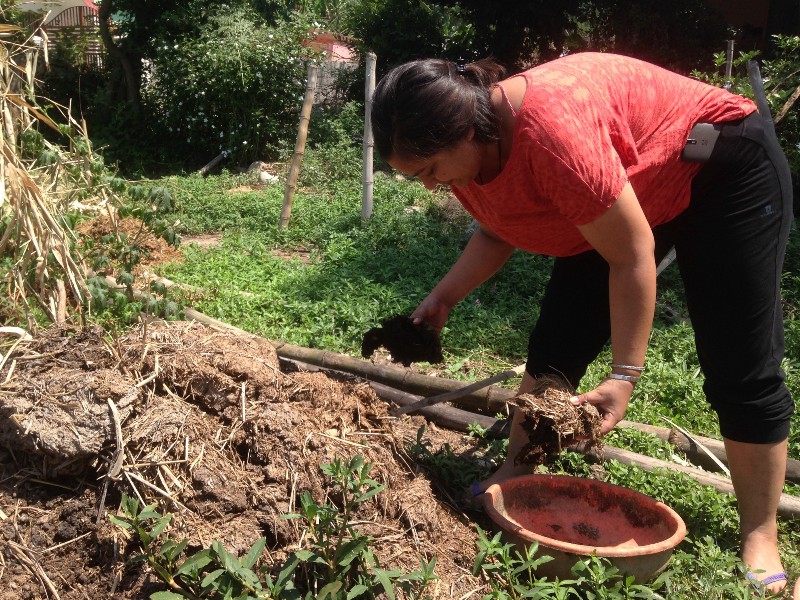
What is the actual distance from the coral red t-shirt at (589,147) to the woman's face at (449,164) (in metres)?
0.09

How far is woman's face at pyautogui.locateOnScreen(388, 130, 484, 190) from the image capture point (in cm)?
226

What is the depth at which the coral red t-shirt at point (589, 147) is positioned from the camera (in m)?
2.12

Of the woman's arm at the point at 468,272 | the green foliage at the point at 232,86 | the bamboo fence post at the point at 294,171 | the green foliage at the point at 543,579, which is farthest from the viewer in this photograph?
the green foliage at the point at 232,86

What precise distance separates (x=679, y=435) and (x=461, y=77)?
2.33m

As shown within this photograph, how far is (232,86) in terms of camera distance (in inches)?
518

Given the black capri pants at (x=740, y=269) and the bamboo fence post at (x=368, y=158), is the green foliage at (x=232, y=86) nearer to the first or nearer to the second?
the bamboo fence post at (x=368, y=158)

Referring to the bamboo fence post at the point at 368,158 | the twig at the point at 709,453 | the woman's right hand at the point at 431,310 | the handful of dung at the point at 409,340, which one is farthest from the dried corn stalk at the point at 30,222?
the bamboo fence post at the point at 368,158

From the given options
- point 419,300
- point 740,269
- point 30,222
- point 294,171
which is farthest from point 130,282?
point 294,171

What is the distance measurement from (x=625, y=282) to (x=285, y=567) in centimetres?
124

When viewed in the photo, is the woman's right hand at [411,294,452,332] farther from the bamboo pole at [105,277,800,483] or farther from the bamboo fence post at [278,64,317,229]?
the bamboo fence post at [278,64,317,229]

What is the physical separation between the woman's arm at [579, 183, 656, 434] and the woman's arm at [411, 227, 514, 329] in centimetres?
82

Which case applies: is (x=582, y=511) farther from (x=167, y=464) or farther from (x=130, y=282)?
(x=130, y=282)

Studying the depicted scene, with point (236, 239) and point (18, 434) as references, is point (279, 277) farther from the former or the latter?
point (18, 434)

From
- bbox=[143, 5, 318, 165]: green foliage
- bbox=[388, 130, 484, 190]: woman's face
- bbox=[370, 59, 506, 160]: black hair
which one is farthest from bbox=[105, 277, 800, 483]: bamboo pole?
bbox=[143, 5, 318, 165]: green foliage
